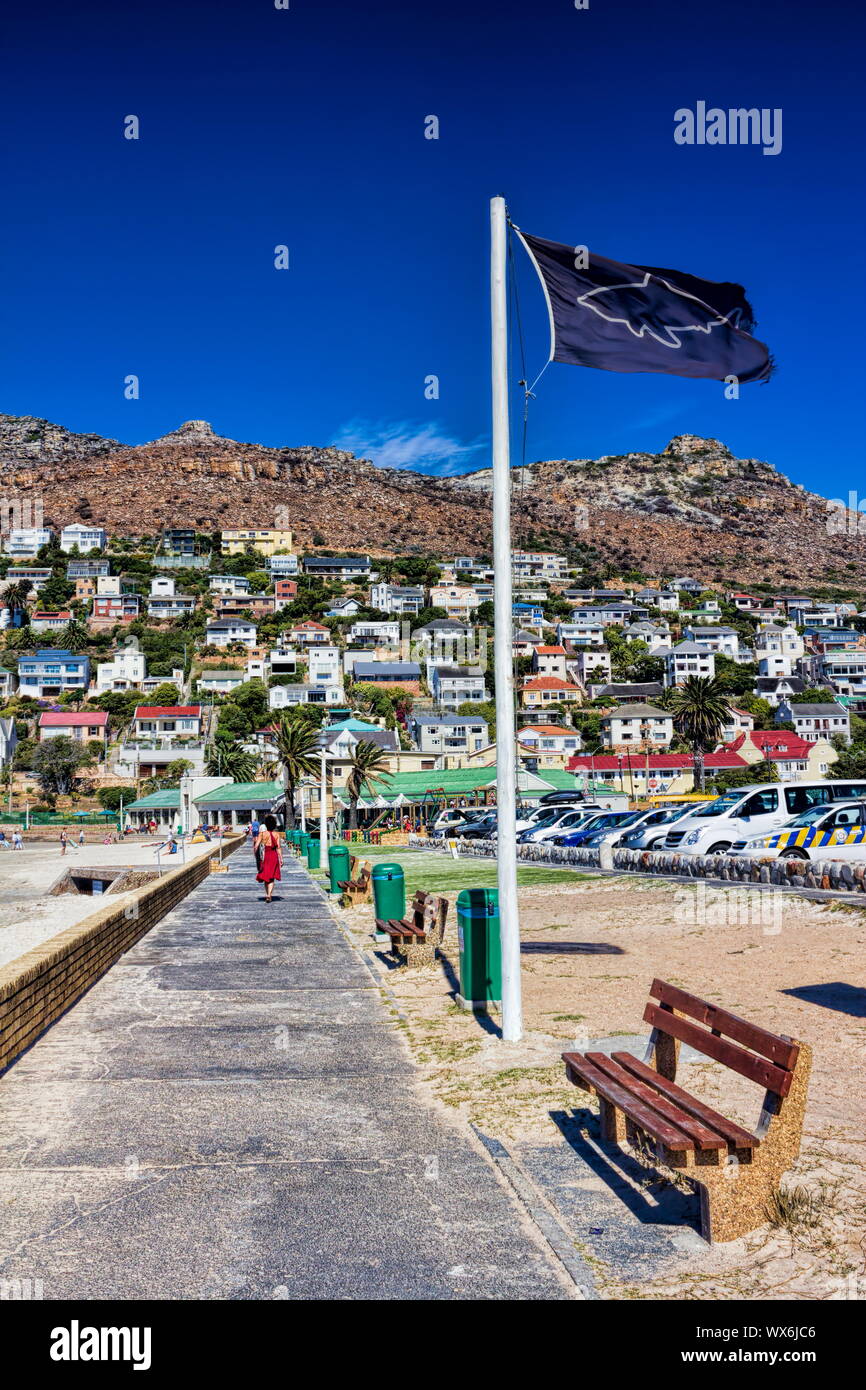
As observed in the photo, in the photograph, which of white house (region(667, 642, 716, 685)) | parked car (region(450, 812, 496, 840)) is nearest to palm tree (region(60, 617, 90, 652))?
white house (region(667, 642, 716, 685))

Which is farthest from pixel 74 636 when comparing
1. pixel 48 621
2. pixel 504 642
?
pixel 504 642

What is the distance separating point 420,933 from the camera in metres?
10.5

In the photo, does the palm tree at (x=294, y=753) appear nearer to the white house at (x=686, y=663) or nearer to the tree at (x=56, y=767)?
the tree at (x=56, y=767)

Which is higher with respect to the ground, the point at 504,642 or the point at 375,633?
the point at 375,633

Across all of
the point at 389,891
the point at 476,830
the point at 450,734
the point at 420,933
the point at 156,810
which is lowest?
the point at 156,810

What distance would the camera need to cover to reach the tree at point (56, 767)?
9956 centimetres

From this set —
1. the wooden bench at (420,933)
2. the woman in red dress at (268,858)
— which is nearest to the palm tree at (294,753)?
the woman in red dress at (268,858)

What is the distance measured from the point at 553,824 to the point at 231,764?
232ft

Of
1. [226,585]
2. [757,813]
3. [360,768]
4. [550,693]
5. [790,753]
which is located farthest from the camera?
[226,585]

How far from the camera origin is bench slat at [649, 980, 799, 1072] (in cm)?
401

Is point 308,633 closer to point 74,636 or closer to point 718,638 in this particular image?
point 74,636

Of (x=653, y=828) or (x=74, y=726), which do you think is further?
(x=74, y=726)

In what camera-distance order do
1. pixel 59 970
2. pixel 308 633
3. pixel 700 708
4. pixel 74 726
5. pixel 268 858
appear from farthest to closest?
pixel 308 633 < pixel 74 726 < pixel 700 708 < pixel 268 858 < pixel 59 970
